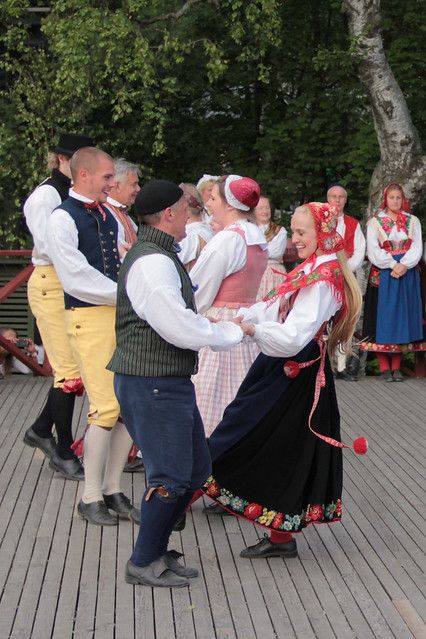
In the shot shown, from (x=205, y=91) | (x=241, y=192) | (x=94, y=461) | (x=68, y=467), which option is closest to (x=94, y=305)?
(x=94, y=461)

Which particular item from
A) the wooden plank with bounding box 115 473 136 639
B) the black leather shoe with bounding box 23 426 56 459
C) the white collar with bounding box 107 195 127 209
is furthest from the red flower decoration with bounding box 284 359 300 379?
the black leather shoe with bounding box 23 426 56 459

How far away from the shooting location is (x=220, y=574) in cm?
523

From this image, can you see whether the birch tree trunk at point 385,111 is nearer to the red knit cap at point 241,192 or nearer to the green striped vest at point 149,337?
the red knit cap at point 241,192

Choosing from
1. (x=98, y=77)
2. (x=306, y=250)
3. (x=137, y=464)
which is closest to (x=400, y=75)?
(x=98, y=77)

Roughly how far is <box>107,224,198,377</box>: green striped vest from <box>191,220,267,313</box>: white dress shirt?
3.95 feet

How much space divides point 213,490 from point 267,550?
0.33 meters

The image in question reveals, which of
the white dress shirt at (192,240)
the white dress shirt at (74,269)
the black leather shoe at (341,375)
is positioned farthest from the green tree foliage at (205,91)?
the white dress shirt at (74,269)

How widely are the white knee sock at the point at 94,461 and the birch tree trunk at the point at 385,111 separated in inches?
274

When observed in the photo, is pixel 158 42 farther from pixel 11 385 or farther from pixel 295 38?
pixel 11 385

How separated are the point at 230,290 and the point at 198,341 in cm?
154

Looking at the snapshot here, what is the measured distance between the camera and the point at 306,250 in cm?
530

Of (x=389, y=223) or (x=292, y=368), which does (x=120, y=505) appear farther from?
(x=389, y=223)

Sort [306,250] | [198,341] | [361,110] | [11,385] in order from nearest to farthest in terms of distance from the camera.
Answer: [198,341] < [306,250] < [11,385] < [361,110]

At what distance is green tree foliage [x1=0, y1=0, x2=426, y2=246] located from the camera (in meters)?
12.6
